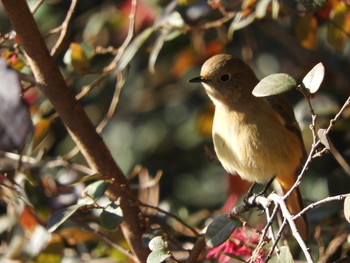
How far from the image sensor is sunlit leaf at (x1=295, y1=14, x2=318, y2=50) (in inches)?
120

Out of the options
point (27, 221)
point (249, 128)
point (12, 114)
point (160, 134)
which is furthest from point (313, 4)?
point (160, 134)

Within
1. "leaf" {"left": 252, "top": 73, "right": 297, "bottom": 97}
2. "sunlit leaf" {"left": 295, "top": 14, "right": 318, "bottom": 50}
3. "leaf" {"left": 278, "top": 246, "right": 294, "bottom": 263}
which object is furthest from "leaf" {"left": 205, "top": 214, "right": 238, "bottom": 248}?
"sunlit leaf" {"left": 295, "top": 14, "right": 318, "bottom": 50}

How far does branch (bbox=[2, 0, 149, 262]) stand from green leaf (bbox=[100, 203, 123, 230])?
9 cm

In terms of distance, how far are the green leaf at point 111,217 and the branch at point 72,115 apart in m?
0.09

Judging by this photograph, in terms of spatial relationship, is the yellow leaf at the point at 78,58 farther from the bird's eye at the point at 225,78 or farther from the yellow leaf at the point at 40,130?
the bird's eye at the point at 225,78

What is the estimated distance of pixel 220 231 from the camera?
89.4 inches

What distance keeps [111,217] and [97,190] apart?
0.45ft

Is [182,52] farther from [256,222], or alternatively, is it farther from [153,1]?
[256,222]

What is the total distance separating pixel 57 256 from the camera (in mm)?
2996

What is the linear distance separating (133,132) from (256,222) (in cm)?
143

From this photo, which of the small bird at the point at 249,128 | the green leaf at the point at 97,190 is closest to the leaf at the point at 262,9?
the small bird at the point at 249,128

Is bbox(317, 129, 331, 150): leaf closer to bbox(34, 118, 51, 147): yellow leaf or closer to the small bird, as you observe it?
the small bird

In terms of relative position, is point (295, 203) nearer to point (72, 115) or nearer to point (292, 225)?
point (72, 115)

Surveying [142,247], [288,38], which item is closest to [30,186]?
[142,247]
